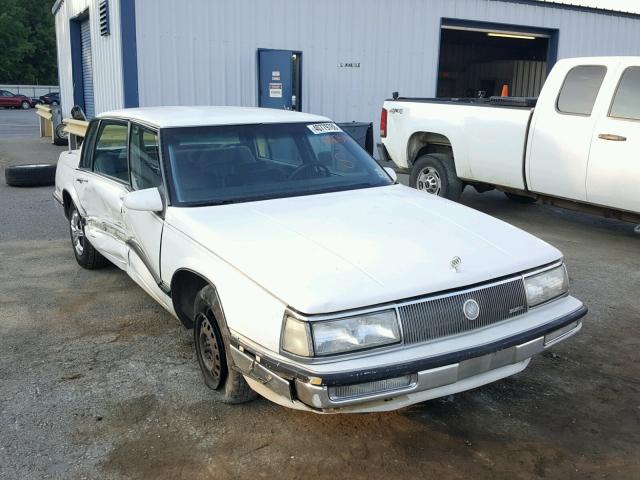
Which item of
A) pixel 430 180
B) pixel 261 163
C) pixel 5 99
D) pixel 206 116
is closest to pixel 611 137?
pixel 430 180

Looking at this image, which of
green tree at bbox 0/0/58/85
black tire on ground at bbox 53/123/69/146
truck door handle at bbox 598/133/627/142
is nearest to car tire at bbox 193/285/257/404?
truck door handle at bbox 598/133/627/142

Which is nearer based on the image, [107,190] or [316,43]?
[107,190]

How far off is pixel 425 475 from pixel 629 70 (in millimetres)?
5362

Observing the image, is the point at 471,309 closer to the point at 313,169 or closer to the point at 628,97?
the point at 313,169

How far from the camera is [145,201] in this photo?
380 centimetres

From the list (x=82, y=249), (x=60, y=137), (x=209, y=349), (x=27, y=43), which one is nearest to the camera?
(x=209, y=349)

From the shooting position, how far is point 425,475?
2953mm

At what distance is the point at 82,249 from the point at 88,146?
3.26 ft

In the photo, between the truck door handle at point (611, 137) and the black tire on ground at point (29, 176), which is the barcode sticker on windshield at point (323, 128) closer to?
the truck door handle at point (611, 137)

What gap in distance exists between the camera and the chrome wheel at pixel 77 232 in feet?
19.4

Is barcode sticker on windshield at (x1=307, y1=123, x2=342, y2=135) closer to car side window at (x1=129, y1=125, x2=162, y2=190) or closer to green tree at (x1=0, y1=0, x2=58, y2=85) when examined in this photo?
car side window at (x1=129, y1=125, x2=162, y2=190)

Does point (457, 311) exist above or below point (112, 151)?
below

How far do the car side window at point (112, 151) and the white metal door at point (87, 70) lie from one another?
1297cm

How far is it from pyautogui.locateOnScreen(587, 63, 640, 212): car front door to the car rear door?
121 mm
